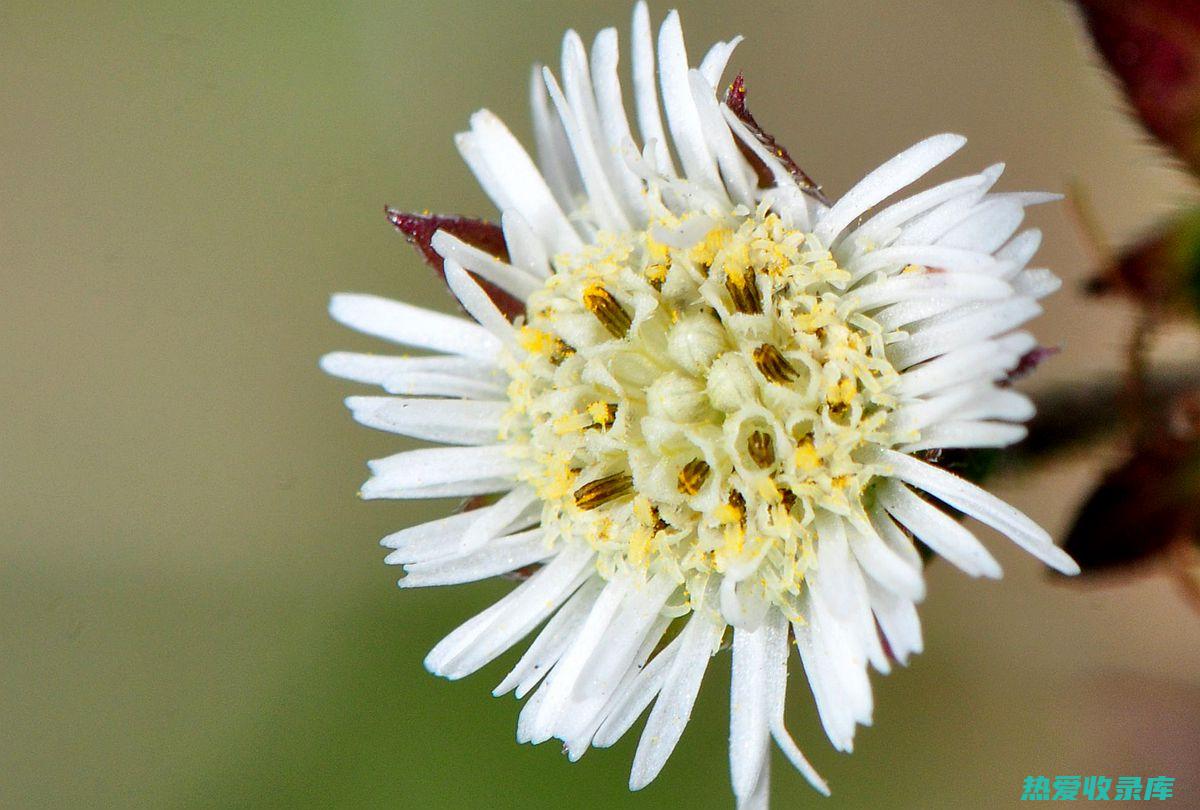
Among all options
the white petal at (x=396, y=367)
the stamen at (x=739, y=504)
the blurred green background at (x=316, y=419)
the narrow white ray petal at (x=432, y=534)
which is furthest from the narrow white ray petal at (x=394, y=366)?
the blurred green background at (x=316, y=419)

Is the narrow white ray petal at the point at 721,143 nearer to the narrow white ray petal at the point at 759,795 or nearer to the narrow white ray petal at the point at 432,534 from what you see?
the narrow white ray petal at the point at 432,534

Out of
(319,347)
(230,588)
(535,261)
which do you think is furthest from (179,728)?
(535,261)

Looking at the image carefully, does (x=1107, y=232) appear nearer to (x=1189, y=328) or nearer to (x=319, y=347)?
(x=1189, y=328)

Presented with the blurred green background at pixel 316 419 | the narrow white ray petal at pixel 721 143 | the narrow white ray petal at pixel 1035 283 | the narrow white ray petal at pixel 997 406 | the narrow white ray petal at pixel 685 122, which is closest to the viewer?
the narrow white ray petal at pixel 997 406

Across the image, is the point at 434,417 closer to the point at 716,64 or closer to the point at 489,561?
the point at 489,561

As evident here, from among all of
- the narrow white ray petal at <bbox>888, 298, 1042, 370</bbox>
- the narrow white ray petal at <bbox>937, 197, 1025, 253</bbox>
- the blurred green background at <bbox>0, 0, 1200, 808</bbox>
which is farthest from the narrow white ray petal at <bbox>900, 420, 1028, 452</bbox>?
the blurred green background at <bbox>0, 0, 1200, 808</bbox>
